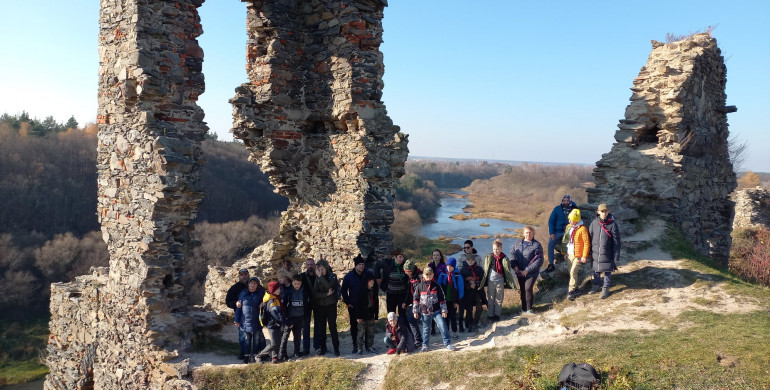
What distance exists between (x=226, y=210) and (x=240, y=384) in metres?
42.1

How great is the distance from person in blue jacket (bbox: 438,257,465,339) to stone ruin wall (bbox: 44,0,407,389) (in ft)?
6.78

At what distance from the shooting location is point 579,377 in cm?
485

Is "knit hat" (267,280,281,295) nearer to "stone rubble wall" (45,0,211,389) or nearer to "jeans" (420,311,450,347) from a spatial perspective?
"stone rubble wall" (45,0,211,389)

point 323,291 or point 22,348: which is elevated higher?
point 323,291

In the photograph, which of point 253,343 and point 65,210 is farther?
point 65,210

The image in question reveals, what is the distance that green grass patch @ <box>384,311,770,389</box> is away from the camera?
4727 mm

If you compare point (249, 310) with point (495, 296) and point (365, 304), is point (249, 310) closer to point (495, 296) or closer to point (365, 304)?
point (365, 304)

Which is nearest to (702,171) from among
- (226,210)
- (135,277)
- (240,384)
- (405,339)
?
(405,339)

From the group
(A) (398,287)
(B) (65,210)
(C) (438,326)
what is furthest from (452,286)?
(B) (65,210)

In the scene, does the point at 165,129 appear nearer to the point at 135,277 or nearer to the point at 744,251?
the point at 135,277

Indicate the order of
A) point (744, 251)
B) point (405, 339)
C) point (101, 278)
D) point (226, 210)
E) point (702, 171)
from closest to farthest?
point (405, 339), point (101, 278), point (702, 171), point (744, 251), point (226, 210)

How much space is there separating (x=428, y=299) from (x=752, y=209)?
1864 cm

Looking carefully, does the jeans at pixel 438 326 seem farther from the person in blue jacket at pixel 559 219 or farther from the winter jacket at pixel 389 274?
the person in blue jacket at pixel 559 219

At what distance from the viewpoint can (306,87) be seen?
9.88 m
